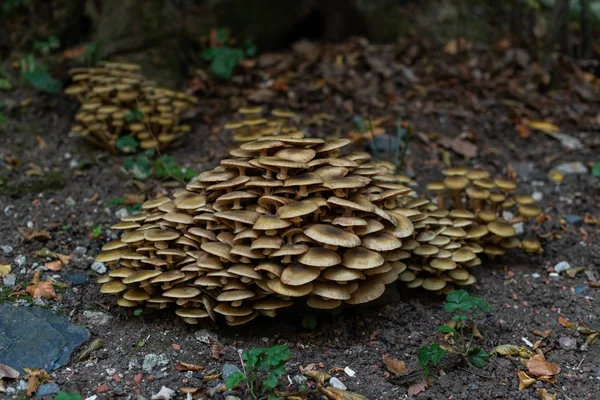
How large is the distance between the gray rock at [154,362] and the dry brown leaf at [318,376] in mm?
924

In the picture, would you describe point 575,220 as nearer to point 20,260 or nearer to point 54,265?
point 54,265

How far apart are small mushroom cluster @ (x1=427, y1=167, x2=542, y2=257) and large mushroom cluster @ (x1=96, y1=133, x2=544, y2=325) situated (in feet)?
2.96

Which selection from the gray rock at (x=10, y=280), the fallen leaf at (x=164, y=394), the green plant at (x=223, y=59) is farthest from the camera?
the green plant at (x=223, y=59)

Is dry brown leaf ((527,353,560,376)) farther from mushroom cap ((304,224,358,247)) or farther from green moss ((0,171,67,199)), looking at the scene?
green moss ((0,171,67,199))

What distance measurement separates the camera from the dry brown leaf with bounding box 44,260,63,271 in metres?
4.46

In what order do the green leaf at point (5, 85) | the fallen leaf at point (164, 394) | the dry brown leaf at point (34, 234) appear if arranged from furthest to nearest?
1. the green leaf at point (5, 85)
2. the dry brown leaf at point (34, 234)
3. the fallen leaf at point (164, 394)

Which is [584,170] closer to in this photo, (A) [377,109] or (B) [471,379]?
(A) [377,109]

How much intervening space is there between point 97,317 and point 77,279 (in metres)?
0.50

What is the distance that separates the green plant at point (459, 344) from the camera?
3654mm

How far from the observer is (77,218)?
5.18m

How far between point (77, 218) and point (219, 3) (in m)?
4.26

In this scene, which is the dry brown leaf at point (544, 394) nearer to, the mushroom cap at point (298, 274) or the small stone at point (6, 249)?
the mushroom cap at point (298, 274)

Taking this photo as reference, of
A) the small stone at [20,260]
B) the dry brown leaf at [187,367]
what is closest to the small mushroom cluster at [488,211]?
the dry brown leaf at [187,367]

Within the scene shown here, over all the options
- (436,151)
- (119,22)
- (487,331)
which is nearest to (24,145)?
(119,22)
